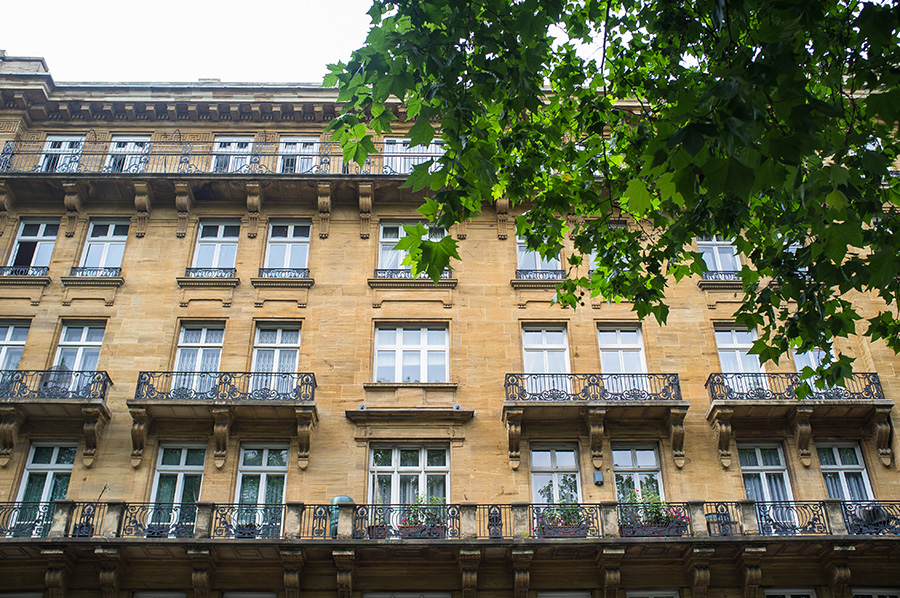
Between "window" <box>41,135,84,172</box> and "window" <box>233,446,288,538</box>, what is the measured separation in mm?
10496

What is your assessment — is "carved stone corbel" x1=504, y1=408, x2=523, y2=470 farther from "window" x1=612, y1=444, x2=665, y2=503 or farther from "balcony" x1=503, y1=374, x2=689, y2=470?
"window" x1=612, y1=444, x2=665, y2=503

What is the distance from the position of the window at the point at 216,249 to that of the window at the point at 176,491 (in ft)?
16.8

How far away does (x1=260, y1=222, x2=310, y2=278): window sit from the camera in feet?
71.6

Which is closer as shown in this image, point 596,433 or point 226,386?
point 596,433

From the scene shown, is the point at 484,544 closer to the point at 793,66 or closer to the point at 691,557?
the point at 691,557

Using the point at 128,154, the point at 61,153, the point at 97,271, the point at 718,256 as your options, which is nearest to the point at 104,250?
the point at 97,271

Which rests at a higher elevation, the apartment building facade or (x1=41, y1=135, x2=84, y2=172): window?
(x1=41, y1=135, x2=84, y2=172): window

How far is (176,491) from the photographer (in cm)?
1859

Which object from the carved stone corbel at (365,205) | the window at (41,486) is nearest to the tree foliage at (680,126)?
the carved stone corbel at (365,205)

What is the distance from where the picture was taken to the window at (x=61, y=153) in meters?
23.0

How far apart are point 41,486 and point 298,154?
36.4 feet

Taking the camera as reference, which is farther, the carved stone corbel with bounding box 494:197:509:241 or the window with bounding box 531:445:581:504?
the carved stone corbel with bounding box 494:197:509:241

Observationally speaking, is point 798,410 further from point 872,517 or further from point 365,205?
point 365,205

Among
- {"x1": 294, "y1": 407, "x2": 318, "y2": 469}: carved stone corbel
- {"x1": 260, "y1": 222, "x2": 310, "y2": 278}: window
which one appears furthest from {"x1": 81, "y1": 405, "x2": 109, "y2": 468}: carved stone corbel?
{"x1": 260, "y1": 222, "x2": 310, "y2": 278}: window
